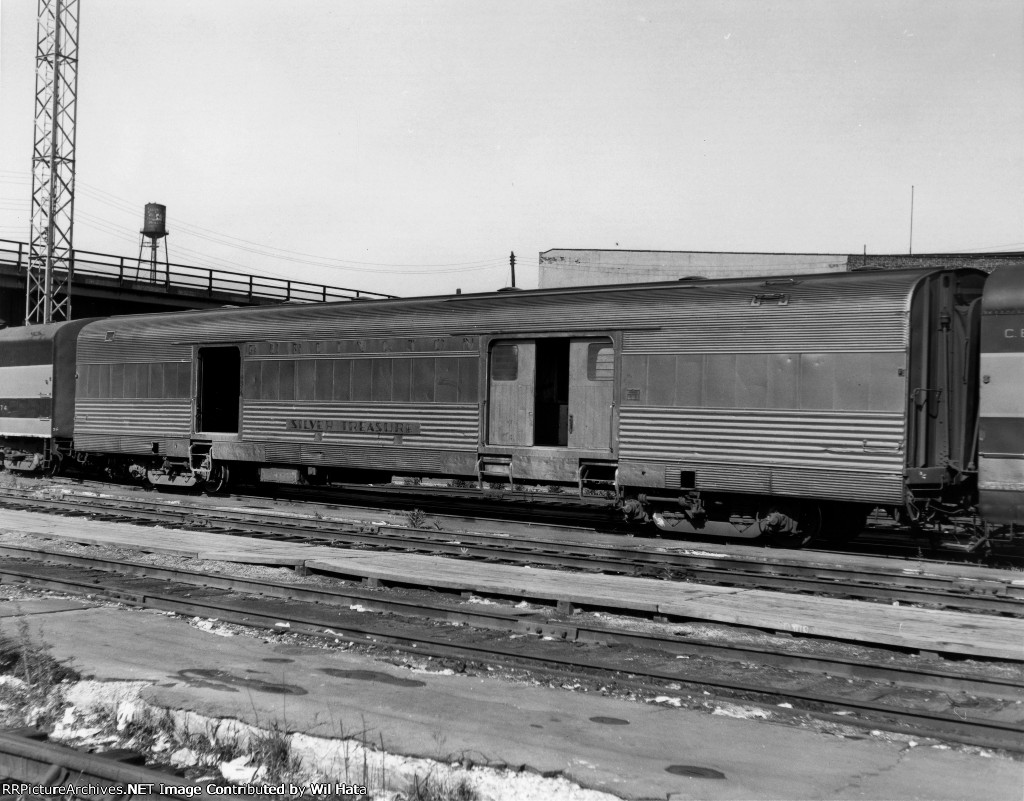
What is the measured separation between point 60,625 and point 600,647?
4.45 m

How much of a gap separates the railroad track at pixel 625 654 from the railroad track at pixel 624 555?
2.28 m

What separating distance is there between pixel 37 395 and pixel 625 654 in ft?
62.5

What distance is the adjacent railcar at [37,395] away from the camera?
2258cm

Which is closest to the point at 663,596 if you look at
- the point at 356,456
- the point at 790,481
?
the point at 790,481

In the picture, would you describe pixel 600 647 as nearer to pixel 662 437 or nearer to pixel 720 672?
pixel 720 672

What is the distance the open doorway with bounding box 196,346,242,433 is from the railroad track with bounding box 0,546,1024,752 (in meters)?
8.77

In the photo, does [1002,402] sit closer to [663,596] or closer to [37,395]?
[663,596]

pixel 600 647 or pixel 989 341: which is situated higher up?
pixel 989 341

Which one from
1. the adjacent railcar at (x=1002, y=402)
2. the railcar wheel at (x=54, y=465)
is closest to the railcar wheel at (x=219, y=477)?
the railcar wheel at (x=54, y=465)

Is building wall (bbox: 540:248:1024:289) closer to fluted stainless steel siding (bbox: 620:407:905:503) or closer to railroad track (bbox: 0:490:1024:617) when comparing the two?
railroad track (bbox: 0:490:1024:617)

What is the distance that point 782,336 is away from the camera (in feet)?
43.3

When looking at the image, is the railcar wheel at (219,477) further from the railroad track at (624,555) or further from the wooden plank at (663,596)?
the wooden plank at (663,596)

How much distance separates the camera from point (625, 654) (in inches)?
322

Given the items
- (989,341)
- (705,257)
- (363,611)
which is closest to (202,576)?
(363,611)
